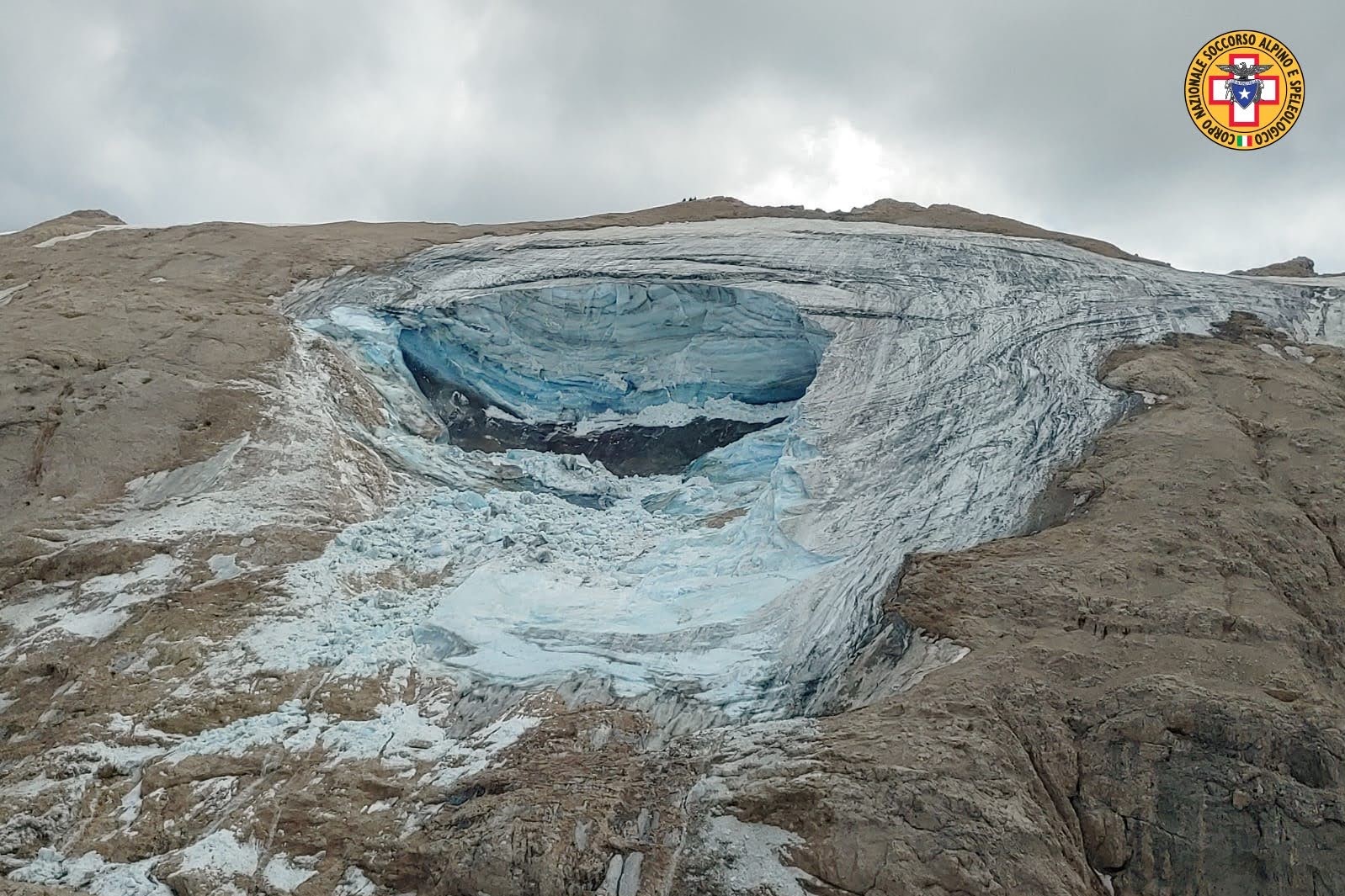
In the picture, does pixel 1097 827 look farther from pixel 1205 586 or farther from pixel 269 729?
pixel 269 729

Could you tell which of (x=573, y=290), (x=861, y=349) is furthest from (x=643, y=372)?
(x=861, y=349)

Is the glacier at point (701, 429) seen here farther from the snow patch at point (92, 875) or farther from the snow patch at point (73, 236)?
the snow patch at point (73, 236)

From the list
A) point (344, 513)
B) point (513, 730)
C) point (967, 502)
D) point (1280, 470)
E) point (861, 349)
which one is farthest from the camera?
point (861, 349)

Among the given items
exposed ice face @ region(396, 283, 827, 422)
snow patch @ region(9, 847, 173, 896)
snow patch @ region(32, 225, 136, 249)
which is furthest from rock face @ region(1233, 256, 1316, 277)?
snow patch @ region(32, 225, 136, 249)

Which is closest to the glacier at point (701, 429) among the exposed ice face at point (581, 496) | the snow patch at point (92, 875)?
the exposed ice face at point (581, 496)

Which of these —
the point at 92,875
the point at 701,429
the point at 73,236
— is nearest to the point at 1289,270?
the point at 701,429

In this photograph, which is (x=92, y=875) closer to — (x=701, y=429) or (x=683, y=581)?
(x=683, y=581)
